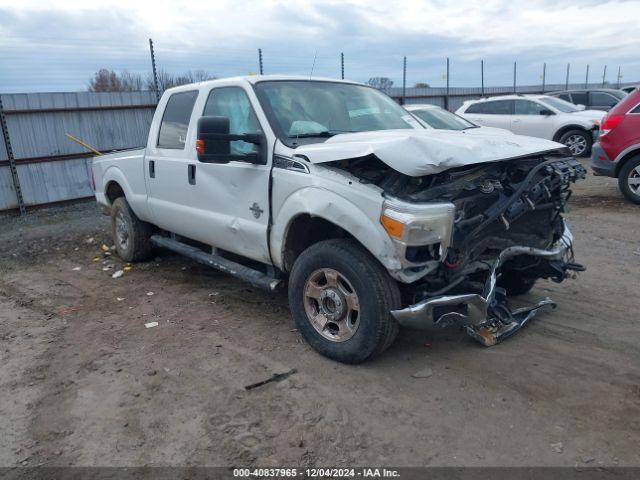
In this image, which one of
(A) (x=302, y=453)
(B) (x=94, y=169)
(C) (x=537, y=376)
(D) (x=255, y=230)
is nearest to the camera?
(A) (x=302, y=453)

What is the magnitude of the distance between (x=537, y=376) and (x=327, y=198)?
1.84 m

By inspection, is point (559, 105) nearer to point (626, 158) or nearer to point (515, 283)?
point (626, 158)

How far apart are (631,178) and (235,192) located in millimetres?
7155

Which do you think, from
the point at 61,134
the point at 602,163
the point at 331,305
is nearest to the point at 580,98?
the point at 602,163

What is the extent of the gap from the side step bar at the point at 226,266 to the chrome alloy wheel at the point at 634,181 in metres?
7.00

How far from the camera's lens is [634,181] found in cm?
865

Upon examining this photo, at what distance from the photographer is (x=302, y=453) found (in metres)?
2.90

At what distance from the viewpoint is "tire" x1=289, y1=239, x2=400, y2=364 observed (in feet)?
11.4

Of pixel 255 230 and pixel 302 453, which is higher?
pixel 255 230

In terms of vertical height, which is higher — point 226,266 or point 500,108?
point 500,108

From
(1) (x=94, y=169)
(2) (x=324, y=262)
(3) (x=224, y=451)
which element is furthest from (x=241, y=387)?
(1) (x=94, y=169)

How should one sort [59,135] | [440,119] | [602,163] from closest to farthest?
[602,163] < [59,135] < [440,119]

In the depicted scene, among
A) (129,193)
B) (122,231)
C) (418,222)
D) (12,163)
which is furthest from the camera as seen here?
(12,163)

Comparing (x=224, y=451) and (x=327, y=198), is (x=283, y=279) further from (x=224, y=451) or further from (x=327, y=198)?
(x=224, y=451)
